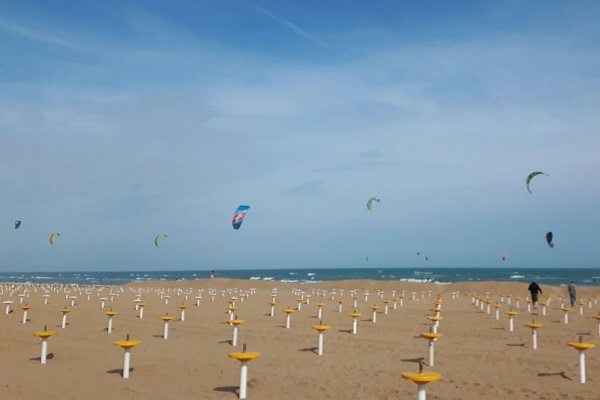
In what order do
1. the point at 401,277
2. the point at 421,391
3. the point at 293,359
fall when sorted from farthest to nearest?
the point at 401,277
the point at 293,359
the point at 421,391

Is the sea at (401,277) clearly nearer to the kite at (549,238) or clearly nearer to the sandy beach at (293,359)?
the kite at (549,238)

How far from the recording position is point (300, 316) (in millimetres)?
21047

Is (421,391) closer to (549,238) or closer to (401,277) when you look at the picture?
(549,238)

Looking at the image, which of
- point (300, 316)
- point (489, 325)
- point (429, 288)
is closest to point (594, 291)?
point (429, 288)

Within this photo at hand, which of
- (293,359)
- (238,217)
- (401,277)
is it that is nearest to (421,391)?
(293,359)

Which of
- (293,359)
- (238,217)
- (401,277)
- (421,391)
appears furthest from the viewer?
(401,277)

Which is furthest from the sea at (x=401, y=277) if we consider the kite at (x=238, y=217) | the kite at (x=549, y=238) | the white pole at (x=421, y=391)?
the white pole at (x=421, y=391)

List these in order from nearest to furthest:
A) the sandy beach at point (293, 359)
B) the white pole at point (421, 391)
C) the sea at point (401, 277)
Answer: the white pole at point (421, 391), the sandy beach at point (293, 359), the sea at point (401, 277)

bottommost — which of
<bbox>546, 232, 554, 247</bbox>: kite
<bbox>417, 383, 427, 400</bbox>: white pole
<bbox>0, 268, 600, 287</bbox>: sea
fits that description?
<bbox>0, 268, 600, 287</bbox>: sea

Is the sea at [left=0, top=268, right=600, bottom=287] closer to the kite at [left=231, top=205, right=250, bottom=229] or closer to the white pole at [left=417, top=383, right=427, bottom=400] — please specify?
the kite at [left=231, top=205, right=250, bottom=229]

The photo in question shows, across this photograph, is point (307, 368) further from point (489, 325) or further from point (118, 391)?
point (489, 325)

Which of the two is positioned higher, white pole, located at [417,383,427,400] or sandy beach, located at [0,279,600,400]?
white pole, located at [417,383,427,400]

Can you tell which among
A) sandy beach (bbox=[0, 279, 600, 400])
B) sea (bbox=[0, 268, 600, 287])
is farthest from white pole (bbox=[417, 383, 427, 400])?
sea (bbox=[0, 268, 600, 287])

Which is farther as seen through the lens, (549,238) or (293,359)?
(549,238)
